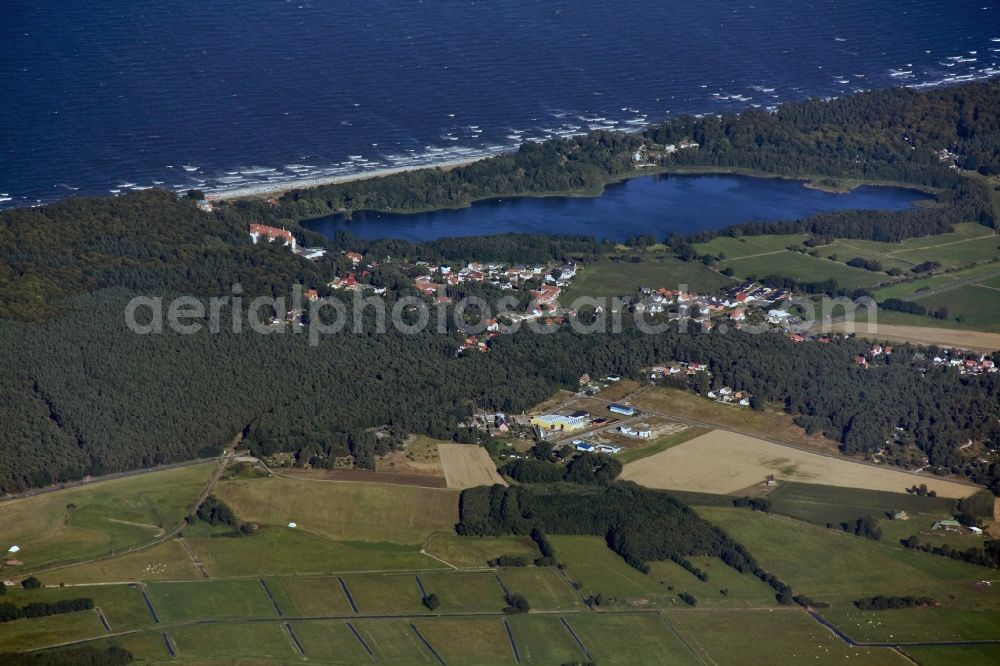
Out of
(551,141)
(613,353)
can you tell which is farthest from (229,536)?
(551,141)

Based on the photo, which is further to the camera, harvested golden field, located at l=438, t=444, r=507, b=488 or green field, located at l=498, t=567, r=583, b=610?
harvested golden field, located at l=438, t=444, r=507, b=488

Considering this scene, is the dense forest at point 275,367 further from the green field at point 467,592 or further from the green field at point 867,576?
the green field at point 867,576

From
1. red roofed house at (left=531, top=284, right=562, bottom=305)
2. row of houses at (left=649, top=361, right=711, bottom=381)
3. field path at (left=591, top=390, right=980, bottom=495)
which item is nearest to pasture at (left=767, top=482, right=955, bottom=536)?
field path at (left=591, top=390, right=980, bottom=495)

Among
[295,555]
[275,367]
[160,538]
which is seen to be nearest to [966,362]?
[275,367]

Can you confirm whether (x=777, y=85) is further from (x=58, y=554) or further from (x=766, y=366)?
(x=58, y=554)

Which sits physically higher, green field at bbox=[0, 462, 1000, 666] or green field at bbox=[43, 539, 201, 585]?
green field at bbox=[43, 539, 201, 585]

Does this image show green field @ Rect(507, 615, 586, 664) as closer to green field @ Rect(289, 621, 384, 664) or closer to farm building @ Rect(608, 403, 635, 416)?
green field @ Rect(289, 621, 384, 664)

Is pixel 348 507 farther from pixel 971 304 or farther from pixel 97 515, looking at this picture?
pixel 971 304
